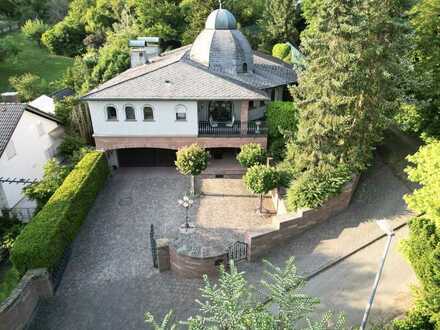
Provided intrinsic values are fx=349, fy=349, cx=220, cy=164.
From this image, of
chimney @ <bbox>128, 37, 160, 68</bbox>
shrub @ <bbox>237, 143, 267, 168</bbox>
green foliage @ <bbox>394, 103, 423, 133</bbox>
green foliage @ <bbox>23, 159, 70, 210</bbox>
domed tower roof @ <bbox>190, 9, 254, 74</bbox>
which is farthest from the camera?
chimney @ <bbox>128, 37, 160, 68</bbox>

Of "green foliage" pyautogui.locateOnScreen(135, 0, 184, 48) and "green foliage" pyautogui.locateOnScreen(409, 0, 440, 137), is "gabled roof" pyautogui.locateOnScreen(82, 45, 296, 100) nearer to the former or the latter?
"green foliage" pyautogui.locateOnScreen(409, 0, 440, 137)

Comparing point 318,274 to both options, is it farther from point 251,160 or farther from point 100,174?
point 100,174

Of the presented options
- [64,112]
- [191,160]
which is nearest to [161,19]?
[64,112]

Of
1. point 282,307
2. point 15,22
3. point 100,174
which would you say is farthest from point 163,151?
point 15,22

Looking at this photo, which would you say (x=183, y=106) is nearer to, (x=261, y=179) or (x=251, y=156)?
(x=251, y=156)

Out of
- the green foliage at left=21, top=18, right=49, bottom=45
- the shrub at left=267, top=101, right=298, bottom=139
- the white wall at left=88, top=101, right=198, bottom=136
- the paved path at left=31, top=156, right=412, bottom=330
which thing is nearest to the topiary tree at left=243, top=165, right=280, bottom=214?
the paved path at left=31, top=156, right=412, bottom=330

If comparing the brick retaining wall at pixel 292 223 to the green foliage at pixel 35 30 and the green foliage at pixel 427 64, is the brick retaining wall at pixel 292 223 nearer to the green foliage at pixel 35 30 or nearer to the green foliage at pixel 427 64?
the green foliage at pixel 427 64

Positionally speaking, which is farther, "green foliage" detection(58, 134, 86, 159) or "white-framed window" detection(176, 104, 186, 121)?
"green foliage" detection(58, 134, 86, 159)
